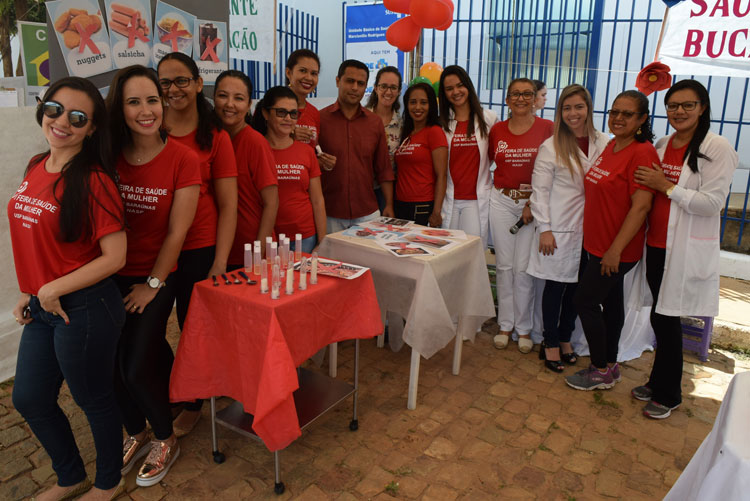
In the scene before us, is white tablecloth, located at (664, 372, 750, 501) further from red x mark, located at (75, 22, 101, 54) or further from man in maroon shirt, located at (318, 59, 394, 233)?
red x mark, located at (75, 22, 101, 54)

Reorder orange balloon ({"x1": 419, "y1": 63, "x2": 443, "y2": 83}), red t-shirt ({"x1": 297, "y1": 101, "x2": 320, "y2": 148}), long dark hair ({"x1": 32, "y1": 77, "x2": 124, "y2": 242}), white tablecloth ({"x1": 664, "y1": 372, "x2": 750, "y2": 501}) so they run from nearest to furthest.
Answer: white tablecloth ({"x1": 664, "y1": 372, "x2": 750, "y2": 501}) → long dark hair ({"x1": 32, "y1": 77, "x2": 124, "y2": 242}) → red t-shirt ({"x1": 297, "y1": 101, "x2": 320, "y2": 148}) → orange balloon ({"x1": 419, "y1": 63, "x2": 443, "y2": 83})

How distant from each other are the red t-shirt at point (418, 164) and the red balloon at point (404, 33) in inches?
49.2

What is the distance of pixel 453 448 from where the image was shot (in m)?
2.61

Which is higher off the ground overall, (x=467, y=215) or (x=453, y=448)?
(x=467, y=215)

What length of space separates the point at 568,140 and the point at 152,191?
239 centimetres

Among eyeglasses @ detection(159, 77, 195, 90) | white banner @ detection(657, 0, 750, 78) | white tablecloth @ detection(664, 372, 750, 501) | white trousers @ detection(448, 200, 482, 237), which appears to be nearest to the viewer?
white tablecloth @ detection(664, 372, 750, 501)

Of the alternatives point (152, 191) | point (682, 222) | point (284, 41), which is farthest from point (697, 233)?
point (284, 41)

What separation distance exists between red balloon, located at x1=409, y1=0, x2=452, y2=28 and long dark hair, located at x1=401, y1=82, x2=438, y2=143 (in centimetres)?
87

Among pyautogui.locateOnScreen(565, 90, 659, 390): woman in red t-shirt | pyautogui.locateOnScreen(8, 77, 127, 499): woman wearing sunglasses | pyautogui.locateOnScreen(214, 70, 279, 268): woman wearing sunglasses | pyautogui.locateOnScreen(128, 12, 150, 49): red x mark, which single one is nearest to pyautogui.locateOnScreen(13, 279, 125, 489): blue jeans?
pyautogui.locateOnScreen(8, 77, 127, 499): woman wearing sunglasses

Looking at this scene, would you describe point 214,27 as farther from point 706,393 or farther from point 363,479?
point 706,393

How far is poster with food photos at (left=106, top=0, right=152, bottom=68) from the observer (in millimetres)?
3111

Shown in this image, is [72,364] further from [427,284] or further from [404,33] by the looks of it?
[404,33]

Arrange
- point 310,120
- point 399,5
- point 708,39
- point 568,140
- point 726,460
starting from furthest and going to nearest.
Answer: point 399,5 < point 708,39 < point 310,120 < point 568,140 < point 726,460

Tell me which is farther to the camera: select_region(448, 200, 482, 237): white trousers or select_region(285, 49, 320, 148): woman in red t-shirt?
select_region(448, 200, 482, 237): white trousers
